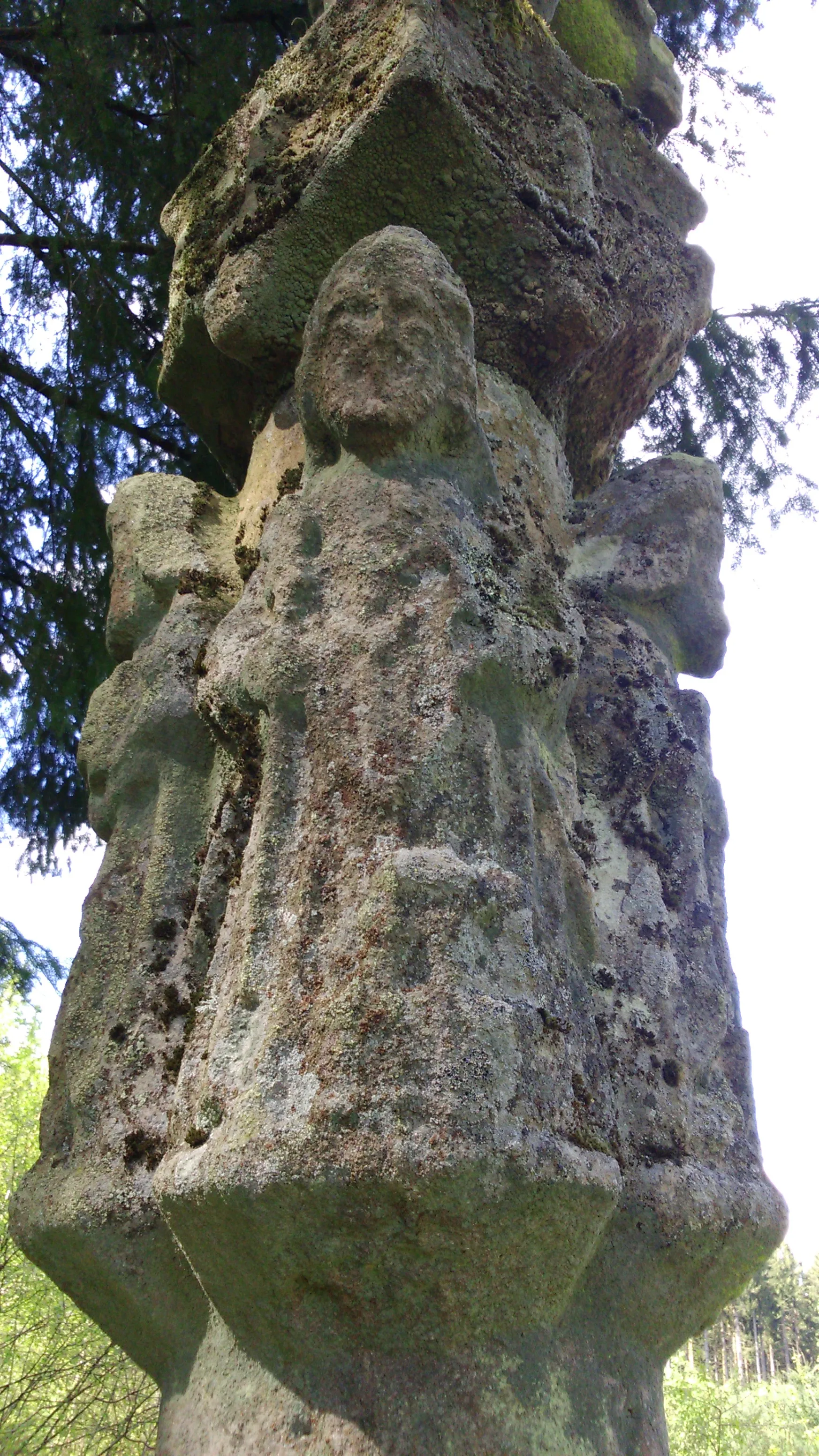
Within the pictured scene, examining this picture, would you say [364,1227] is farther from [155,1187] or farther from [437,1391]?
[155,1187]

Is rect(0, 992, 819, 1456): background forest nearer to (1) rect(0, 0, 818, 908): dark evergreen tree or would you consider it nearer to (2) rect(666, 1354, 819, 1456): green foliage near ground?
(2) rect(666, 1354, 819, 1456): green foliage near ground

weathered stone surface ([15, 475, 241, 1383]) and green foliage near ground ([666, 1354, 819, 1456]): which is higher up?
weathered stone surface ([15, 475, 241, 1383])

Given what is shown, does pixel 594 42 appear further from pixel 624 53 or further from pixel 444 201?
pixel 444 201

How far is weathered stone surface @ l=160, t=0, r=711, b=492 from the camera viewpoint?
2.05 metres

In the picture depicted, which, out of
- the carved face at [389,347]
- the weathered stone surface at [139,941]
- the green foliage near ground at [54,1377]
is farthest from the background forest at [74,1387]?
the carved face at [389,347]

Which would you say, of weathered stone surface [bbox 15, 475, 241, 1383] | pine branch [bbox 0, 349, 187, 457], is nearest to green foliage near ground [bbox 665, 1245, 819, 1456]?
weathered stone surface [bbox 15, 475, 241, 1383]

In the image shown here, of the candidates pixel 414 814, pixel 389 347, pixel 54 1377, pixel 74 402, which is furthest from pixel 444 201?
pixel 54 1377

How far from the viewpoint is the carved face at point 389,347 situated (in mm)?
1785

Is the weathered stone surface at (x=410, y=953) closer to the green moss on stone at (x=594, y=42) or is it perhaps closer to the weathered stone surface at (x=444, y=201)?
the weathered stone surface at (x=444, y=201)

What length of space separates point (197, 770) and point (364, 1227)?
0.97 meters

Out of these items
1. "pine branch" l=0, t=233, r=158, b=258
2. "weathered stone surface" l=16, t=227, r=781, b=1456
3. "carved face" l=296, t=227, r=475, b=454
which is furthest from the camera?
"pine branch" l=0, t=233, r=158, b=258

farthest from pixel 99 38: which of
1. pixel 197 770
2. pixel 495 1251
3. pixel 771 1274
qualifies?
pixel 771 1274

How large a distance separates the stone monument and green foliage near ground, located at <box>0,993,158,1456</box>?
226cm

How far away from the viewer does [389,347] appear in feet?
5.91
